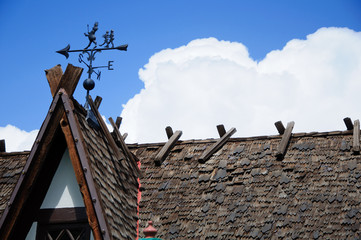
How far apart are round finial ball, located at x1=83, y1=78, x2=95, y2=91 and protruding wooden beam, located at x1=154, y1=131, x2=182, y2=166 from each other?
2679 mm

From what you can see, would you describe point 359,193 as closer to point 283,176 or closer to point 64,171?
point 283,176

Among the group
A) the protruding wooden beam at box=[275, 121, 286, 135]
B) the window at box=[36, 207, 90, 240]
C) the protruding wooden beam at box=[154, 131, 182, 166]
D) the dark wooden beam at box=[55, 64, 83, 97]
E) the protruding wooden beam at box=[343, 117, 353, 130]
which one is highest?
the protruding wooden beam at box=[154, 131, 182, 166]

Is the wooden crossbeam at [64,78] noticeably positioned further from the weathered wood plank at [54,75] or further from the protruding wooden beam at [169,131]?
the protruding wooden beam at [169,131]

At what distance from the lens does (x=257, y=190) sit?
30.8 ft

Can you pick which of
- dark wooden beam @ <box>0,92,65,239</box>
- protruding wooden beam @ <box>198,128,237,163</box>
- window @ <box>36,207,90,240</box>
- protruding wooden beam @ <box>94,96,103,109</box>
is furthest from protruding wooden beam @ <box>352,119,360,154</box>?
dark wooden beam @ <box>0,92,65,239</box>

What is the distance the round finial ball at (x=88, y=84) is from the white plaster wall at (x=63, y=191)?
179 cm

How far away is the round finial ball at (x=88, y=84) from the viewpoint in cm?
892

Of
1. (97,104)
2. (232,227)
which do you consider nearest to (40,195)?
(97,104)

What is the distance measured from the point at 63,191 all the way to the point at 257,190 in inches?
154

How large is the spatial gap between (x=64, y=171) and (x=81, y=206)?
0.68 meters

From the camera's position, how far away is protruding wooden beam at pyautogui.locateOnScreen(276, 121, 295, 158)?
33.2 feet

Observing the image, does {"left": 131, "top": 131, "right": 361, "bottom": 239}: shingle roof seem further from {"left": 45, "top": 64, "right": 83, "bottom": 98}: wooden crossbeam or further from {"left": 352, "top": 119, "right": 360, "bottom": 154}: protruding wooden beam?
{"left": 45, "top": 64, "right": 83, "bottom": 98}: wooden crossbeam

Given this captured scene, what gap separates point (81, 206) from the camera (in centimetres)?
751

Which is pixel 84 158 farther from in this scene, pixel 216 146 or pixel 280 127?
pixel 280 127
